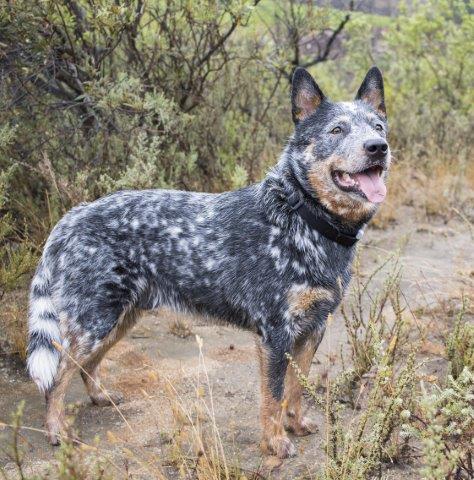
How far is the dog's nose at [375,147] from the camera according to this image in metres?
3.32

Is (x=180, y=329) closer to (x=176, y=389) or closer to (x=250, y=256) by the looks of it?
(x=176, y=389)

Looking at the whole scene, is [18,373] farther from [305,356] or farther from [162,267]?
[305,356]

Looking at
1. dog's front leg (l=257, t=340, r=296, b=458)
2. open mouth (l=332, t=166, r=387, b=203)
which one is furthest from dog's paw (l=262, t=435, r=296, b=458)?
open mouth (l=332, t=166, r=387, b=203)

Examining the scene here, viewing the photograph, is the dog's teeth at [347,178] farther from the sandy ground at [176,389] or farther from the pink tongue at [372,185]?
the sandy ground at [176,389]

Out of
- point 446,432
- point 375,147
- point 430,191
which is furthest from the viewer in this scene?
point 430,191

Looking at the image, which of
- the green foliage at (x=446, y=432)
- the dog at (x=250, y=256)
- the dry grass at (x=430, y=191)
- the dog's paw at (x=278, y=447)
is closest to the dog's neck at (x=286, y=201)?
the dog at (x=250, y=256)

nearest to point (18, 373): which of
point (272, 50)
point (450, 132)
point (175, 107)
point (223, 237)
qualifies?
point (223, 237)

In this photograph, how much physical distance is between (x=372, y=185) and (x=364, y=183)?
4 cm

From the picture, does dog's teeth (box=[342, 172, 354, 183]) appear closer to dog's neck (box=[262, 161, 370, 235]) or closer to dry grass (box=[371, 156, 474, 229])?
dog's neck (box=[262, 161, 370, 235])

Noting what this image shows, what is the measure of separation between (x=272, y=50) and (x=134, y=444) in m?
4.37

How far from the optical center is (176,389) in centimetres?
434

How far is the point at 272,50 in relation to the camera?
21.7 ft

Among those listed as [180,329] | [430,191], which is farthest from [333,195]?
[430,191]

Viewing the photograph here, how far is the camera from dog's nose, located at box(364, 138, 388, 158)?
3318 mm
